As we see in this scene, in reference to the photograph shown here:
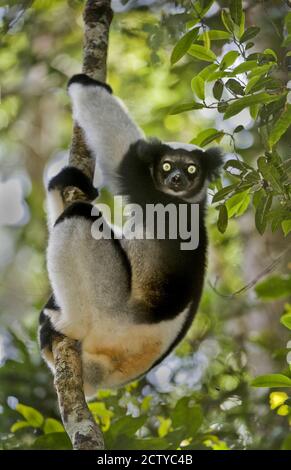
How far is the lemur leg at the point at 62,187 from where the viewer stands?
4.06m

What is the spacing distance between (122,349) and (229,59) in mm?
1878

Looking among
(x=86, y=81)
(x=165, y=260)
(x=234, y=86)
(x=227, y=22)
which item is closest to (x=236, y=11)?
(x=227, y=22)

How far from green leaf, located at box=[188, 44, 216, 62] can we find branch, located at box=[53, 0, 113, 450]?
0.87m

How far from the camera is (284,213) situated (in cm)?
339

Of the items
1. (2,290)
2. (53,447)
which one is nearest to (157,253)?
(53,447)

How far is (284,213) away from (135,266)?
47.9 inches

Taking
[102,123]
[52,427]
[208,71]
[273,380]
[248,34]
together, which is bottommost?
[273,380]

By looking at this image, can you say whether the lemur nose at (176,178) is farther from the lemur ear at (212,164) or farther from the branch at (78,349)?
the branch at (78,349)

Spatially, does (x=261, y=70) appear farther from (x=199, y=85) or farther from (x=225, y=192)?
(x=225, y=192)

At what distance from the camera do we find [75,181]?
4109mm

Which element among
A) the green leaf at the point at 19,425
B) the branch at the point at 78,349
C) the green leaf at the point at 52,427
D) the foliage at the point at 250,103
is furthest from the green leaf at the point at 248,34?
the green leaf at the point at 19,425
